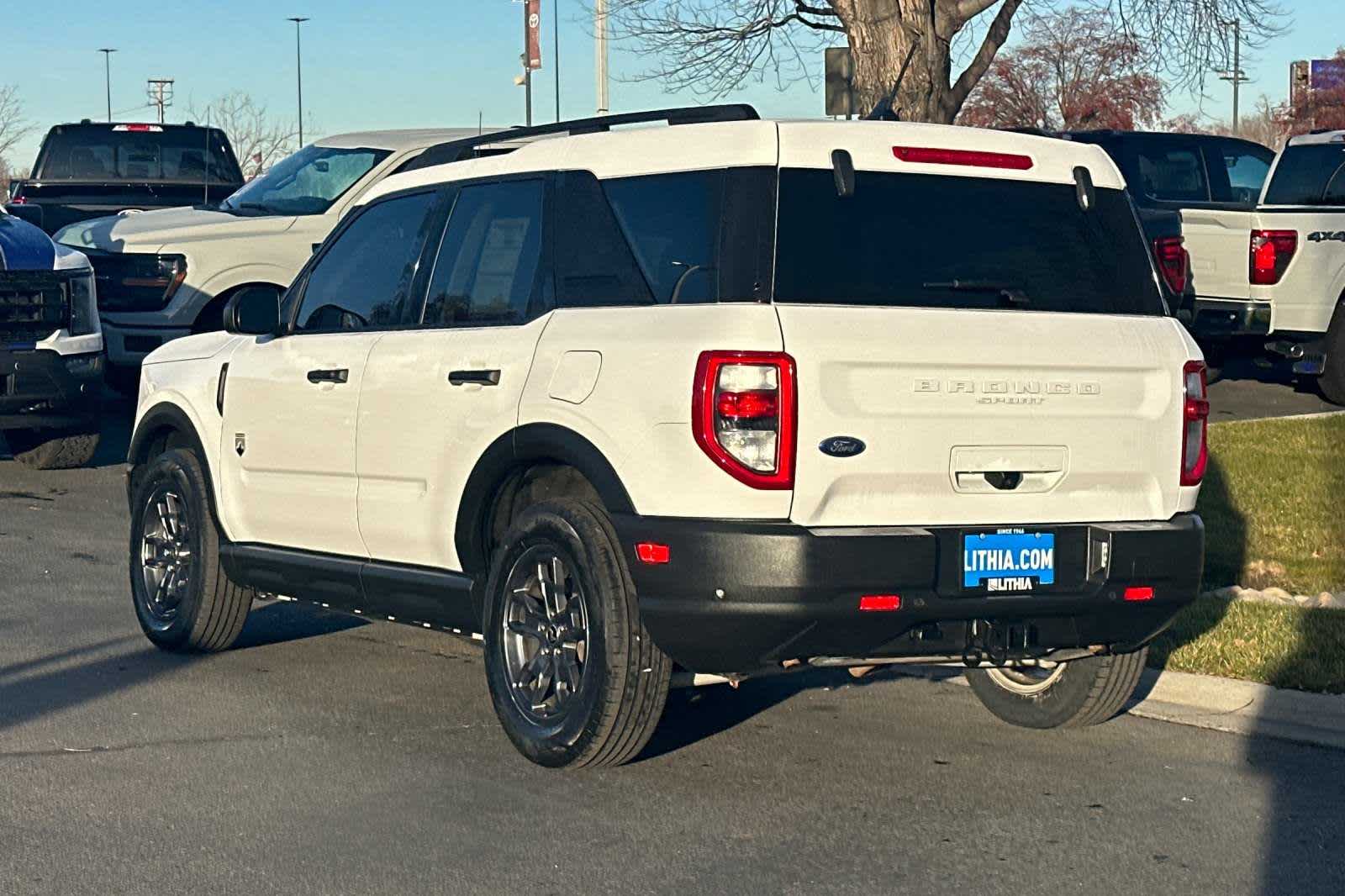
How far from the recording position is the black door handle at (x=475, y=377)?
257 inches

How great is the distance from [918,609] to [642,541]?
0.79 metres

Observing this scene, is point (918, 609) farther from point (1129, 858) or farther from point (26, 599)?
point (26, 599)

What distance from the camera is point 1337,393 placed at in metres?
17.6

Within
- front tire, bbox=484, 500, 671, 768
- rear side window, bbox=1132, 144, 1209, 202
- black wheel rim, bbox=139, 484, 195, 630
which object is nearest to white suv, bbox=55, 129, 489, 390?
rear side window, bbox=1132, 144, 1209, 202

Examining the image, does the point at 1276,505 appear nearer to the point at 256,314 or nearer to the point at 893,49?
the point at 256,314

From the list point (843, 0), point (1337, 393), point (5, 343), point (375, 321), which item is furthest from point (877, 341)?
point (843, 0)

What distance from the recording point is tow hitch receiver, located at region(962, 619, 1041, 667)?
6008 millimetres

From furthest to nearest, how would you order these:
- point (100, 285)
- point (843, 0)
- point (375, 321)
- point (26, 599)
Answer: point (843, 0) → point (100, 285) → point (26, 599) → point (375, 321)

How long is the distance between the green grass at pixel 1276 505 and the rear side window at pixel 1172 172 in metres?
3.47

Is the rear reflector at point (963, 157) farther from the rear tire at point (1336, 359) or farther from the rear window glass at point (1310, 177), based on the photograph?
the rear window glass at point (1310, 177)

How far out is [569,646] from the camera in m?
6.29

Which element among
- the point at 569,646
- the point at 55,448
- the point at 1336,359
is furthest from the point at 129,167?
the point at 569,646

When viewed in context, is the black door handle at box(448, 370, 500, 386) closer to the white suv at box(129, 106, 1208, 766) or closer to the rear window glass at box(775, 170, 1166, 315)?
the white suv at box(129, 106, 1208, 766)

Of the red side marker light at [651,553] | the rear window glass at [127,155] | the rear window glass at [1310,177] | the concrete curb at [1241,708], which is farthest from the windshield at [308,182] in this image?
the red side marker light at [651,553]
